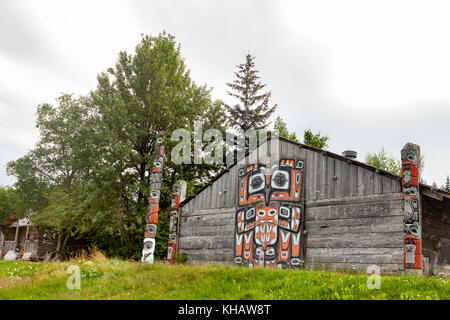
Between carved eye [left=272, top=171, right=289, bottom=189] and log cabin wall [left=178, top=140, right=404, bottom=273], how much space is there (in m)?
0.82

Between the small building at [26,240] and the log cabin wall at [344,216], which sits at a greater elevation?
the log cabin wall at [344,216]

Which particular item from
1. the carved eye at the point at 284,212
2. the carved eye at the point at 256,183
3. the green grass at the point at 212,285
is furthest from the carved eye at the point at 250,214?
the green grass at the point at 212,285

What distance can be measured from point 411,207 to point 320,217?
11.9 feet

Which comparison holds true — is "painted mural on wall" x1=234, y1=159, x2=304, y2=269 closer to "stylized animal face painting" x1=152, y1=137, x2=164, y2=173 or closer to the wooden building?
the wooden building

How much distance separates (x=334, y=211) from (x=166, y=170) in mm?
17466

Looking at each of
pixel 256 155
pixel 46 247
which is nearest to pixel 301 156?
pixel 256 155

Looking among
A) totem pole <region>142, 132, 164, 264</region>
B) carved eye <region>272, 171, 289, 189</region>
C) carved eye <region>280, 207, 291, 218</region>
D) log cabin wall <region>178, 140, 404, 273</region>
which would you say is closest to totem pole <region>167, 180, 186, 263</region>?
totem pole <region>142, 132, 164, 264</region>

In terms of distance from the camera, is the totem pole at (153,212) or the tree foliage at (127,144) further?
the tree foliage at (127,144)

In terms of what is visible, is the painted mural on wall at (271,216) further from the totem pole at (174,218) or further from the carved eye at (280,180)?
the totem pole at (174,218)

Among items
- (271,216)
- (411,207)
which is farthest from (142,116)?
(411,207)

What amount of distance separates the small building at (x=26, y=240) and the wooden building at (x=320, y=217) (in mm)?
21987

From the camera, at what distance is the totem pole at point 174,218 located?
818 inches
